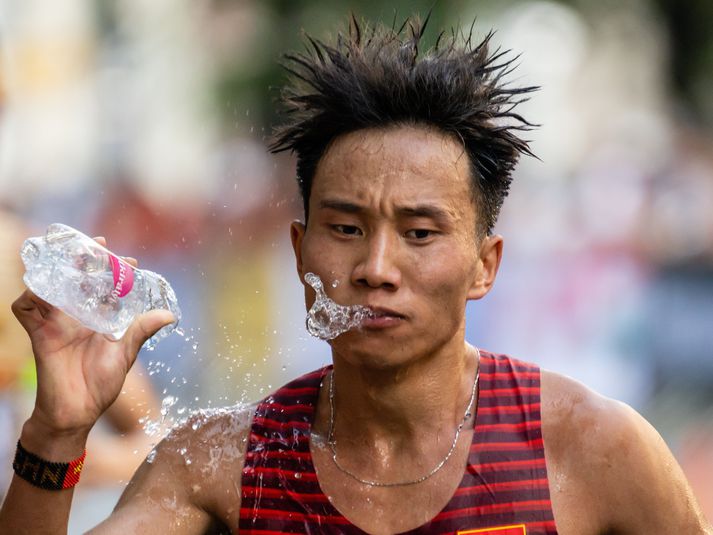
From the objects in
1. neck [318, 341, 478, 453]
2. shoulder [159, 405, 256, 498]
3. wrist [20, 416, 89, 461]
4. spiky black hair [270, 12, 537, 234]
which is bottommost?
wrist [20, 416, 89, 461]

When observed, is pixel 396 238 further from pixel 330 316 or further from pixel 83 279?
pixel 83 279

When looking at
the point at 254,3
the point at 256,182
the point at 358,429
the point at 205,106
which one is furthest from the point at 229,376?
the point at 358,429

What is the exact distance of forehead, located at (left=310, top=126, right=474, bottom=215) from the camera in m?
3.41

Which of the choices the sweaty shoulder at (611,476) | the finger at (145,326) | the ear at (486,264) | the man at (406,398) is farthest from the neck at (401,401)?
the finger at (145,326)

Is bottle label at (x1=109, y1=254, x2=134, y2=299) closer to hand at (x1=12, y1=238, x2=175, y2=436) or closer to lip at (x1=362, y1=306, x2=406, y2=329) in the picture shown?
hand at (x1=12, y1=238, x2=175, y2=436)

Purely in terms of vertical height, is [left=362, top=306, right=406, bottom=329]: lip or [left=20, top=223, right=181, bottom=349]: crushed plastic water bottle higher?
[left=20, top=223, right=181, bottom=349]: crushed plastic water bottle

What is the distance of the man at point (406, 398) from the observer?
338 cm

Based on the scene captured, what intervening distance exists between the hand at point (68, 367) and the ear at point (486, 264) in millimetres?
1068

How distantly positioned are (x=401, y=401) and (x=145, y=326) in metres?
0.80

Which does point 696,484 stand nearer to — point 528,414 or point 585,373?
point 585,373

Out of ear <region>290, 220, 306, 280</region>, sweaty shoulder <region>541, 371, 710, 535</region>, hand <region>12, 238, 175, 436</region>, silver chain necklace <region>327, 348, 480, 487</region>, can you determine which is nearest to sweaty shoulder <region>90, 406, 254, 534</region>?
silver chain necklace <region>327, 348, 480, 487</region>

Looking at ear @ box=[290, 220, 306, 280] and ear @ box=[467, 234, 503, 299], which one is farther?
ear @ box=[290, 220, 306, 280]

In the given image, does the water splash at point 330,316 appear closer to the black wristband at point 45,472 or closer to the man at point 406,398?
the man at point 406,398

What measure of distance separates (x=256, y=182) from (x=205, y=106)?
60 centimetres
